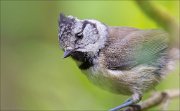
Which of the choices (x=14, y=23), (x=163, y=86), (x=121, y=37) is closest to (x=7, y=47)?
(x=14, y=23)

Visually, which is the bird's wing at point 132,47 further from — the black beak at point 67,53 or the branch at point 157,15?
the branch at point 157,15

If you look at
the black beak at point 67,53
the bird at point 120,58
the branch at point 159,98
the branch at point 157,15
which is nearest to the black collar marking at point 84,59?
the bird at point 120,58

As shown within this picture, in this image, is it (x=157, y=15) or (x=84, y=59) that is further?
(x=84, y=59)

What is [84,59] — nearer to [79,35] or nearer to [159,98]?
[79,35]

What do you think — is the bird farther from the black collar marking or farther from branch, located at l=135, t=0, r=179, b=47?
branch, located at l=135, t=0, r=179, b=47

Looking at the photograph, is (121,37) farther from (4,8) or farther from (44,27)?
(4,8)

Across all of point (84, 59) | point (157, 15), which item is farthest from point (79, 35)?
point (157, 15)

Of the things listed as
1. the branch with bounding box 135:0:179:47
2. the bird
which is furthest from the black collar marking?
the branch with bounding box 135:0:179:47
